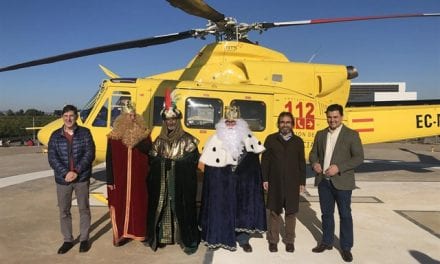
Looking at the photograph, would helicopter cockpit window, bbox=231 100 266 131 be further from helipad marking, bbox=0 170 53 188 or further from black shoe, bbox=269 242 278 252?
helipad marking, bbox=0 170 53 188

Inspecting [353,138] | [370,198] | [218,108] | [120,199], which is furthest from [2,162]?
[353,138]

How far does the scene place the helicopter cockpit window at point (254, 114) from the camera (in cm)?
748

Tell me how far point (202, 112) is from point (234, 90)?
0.76 m

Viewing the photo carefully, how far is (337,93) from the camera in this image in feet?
27.0

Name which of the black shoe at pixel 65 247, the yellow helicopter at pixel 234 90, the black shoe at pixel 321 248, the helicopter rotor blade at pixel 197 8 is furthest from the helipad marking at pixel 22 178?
the black shoe at pixel 321 248

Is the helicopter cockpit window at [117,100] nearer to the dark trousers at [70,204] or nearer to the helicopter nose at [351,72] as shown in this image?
the dark trousers at [70,204]

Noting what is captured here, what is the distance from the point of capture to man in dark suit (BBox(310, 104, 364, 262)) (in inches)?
173

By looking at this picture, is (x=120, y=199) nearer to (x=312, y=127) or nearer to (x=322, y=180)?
(x=322, y=180)

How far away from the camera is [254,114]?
24.7 ft

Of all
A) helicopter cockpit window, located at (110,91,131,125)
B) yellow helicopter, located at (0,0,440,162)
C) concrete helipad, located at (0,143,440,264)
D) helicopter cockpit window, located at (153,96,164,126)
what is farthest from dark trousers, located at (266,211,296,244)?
helicopter cockpit window, located at (110,91,131,125)

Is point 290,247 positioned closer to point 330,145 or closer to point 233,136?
point 330,145

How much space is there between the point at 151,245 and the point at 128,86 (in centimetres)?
368

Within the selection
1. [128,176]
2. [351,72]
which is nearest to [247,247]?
[128,176]

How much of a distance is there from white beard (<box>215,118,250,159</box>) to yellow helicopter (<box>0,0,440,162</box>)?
2.72 metres
